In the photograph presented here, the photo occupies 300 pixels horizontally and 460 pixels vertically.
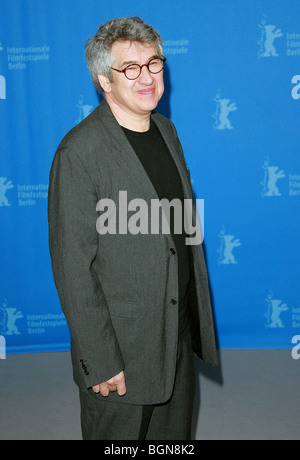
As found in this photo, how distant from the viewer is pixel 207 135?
3.10m

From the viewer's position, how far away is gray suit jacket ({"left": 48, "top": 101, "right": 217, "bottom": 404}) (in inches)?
54.8

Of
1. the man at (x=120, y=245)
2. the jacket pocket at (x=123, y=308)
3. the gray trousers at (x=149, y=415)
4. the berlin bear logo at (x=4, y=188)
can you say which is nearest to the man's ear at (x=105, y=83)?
the man at (x=120, y=245)

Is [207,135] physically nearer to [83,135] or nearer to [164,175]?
[164,175]

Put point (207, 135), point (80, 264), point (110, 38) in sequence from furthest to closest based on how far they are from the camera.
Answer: point (207, 135) → point (110, 38) → point (80, 264)

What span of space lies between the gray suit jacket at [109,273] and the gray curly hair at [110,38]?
0.13m

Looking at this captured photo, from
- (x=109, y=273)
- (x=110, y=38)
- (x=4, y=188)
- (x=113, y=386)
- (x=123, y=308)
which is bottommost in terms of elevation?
(x=113, y=386)

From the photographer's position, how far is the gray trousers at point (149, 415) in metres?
1.57

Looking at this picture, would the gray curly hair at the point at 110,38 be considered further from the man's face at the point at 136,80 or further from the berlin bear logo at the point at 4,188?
the berlin bear logo at the point at 4,188

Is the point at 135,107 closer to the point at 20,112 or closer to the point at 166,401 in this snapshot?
the point at 166,401

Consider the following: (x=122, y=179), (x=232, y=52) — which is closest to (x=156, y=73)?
(x=122, y=179)

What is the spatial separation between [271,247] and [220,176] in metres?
0.56

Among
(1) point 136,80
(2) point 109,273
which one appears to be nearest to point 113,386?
(2) point 109,273

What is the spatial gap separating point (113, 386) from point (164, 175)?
2.18 feet

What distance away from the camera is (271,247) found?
127 inches
